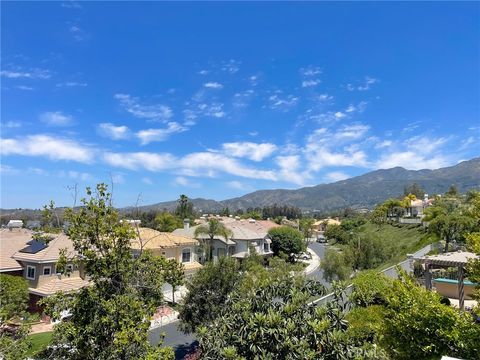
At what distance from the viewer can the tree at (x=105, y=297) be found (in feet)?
30.4

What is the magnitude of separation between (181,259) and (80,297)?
104ft

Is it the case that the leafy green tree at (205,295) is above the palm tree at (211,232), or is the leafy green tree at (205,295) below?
below

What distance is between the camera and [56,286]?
28.1m

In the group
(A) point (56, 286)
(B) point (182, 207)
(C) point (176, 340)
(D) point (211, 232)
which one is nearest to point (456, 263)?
(C) point (176, 340)

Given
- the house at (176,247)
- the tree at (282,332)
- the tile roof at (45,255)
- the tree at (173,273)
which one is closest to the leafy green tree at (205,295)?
the tree at (173,273)

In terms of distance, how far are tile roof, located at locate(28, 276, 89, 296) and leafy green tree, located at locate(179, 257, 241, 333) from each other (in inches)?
440

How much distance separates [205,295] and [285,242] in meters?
41.1

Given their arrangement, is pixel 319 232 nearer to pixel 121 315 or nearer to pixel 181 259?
pixel 181 259

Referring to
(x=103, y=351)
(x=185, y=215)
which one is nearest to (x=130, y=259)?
(x=103, y=351)

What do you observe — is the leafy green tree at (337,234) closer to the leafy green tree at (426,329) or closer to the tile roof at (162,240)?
the tile roof at (162,240)

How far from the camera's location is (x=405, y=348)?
31.1 feet

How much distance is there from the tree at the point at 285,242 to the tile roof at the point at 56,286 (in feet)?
120

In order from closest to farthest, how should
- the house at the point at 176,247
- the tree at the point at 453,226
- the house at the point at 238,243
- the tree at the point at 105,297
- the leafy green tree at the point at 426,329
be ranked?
the leafy green tree at the point at 426,329 < the tree at the point at 105,297 < the tree at the point at 453,226 < the house at the point at 176,247 < the house at the point at 238,243

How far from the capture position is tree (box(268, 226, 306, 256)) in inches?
2354
